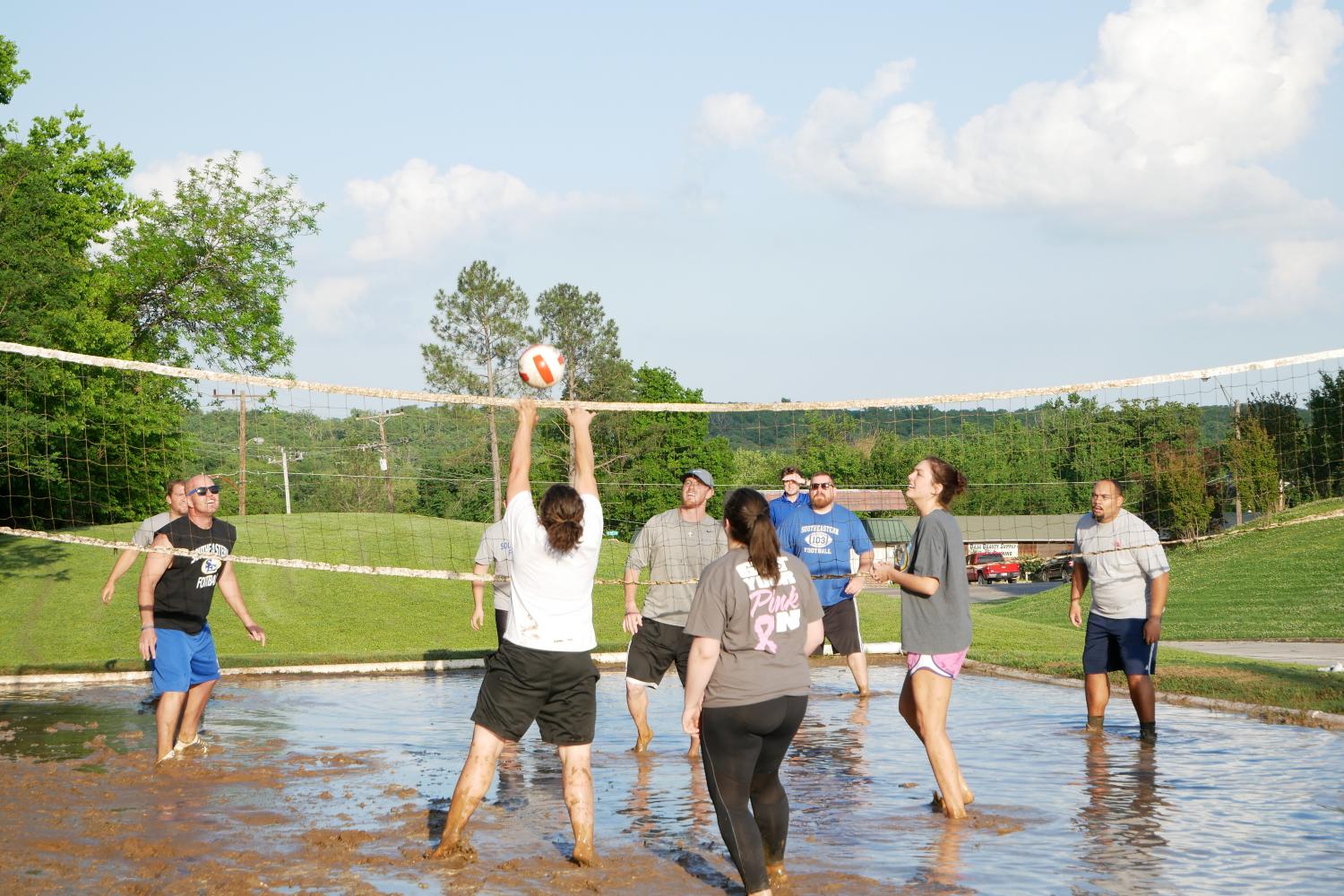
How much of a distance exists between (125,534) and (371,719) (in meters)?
22.2

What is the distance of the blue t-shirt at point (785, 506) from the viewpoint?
11.4 metres

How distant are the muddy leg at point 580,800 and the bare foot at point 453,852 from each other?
543 mm

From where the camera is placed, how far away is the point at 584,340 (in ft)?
235

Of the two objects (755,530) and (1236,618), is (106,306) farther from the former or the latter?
(755,530)

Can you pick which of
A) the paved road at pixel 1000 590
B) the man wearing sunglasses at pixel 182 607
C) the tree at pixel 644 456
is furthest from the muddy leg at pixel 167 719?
the tree at pixel 644 456

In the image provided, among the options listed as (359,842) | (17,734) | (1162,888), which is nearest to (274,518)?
(17,734)

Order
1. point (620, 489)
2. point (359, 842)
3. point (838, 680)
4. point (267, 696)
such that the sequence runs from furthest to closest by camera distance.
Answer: point (620, 489), point (838, 680), point (267, 696), point (359, 842)

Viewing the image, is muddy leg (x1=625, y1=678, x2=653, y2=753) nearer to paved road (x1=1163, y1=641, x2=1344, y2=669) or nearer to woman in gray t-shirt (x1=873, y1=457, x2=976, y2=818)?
woman in gray t-shirt (x1=873, y1=457, x2=976, y2=818)

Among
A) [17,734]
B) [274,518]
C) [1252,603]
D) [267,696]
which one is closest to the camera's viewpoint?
[17,734]

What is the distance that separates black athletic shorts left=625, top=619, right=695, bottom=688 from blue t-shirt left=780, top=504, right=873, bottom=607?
228cm

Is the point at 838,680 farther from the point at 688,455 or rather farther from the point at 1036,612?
the point at 688,455

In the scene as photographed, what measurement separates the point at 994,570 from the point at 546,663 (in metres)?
49.0

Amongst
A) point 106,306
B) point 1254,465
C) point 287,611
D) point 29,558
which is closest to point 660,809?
point 287,611

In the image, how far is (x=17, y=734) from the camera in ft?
33.3
